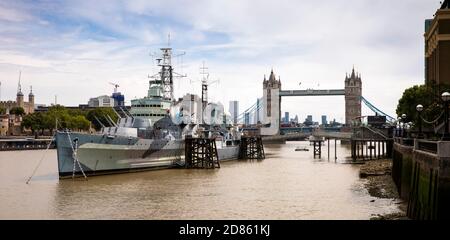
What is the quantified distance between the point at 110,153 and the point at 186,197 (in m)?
13.6

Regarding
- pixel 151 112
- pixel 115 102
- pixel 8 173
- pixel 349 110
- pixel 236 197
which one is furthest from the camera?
pixel 349 110

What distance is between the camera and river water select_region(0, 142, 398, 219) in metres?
24.6

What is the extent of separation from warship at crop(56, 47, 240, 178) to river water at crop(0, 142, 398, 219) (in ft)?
4.67

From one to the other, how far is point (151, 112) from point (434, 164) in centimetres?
3781

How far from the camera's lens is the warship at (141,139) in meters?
38.9

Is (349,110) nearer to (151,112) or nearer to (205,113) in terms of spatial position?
(205,113)

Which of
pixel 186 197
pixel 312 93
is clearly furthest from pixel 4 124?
pixel 186 197

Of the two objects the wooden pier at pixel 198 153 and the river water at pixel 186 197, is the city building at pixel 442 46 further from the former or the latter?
the wooden pier at pixel 198 153

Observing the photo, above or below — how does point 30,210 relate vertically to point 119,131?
below

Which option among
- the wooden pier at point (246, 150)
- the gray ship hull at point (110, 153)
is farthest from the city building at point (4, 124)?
the gray ship hull at point (110, 153)

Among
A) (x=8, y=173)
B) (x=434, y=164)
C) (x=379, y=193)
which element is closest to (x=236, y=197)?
(x=379, y=193)

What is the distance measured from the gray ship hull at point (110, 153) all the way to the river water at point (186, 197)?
108cm

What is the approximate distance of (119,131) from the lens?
44.5 meters

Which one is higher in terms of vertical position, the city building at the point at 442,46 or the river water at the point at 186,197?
the city building at the point at 442,46
